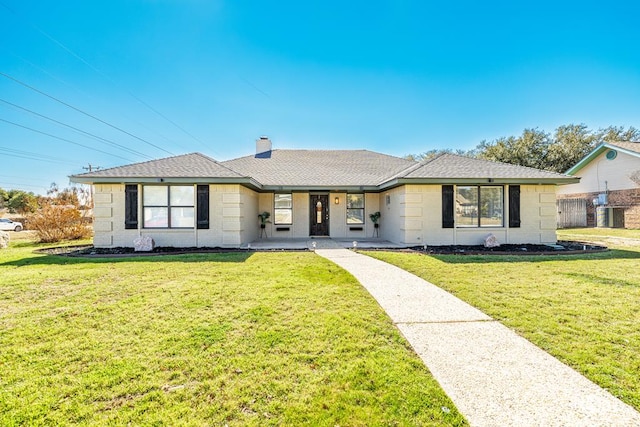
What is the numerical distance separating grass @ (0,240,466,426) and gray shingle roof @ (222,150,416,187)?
786 cm

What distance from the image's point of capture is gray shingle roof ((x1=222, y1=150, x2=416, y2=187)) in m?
12.7

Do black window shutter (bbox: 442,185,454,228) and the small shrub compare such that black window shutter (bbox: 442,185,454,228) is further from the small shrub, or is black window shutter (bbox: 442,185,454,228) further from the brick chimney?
the small shrub

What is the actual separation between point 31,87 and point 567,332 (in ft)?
66.0

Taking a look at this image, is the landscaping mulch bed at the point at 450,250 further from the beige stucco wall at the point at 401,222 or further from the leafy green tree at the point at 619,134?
the leafy green tree at the point at 619,134

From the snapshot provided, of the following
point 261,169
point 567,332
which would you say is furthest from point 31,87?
point 567,332

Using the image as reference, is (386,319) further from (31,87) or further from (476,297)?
(31,87)

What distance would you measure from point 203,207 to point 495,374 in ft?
31.9

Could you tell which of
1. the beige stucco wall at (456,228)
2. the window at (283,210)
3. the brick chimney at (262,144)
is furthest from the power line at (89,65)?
the beige stucco wall at (456,228)

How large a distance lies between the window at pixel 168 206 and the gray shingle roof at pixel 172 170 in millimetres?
526

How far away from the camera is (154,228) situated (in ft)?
33.7

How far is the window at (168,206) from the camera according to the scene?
10273mm

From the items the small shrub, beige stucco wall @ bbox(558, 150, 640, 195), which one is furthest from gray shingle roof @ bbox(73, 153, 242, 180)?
beige stucco wall @ bbox(558, 150, 640, 195)

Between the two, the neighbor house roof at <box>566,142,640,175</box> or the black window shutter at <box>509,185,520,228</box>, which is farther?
the neighbor house roof at <box>566,142,640,175</box>

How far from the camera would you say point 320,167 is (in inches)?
582
